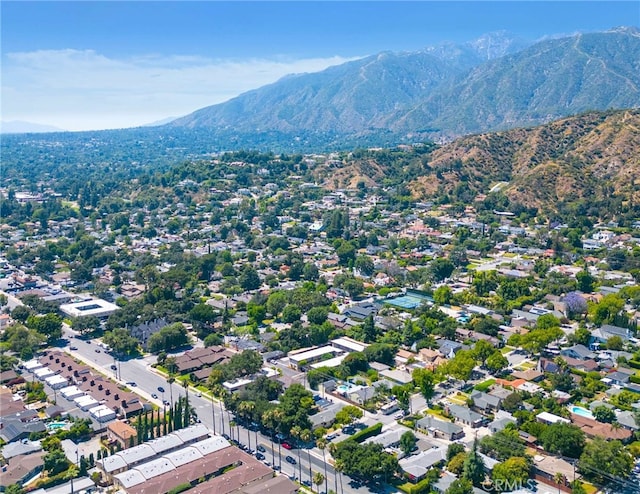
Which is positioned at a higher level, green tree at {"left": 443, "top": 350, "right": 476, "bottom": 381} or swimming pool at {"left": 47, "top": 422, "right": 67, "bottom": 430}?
green tree at {"left": 443, "top": 350, "right": 476, "bottom": 381}

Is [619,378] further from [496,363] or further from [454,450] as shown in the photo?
[454,450]

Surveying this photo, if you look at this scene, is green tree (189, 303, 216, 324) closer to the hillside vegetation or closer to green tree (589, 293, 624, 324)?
Result: green tree (589, 293, 624, 324)

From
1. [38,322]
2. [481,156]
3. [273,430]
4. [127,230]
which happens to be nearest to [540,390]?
[273,430]

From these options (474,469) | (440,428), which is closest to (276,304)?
(440,428)

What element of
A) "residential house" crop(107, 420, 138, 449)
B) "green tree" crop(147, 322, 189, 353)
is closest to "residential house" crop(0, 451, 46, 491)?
"residential house" crop(107, 420, 138, 449)

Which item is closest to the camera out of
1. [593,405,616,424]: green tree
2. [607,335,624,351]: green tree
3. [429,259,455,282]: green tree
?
[593,405,616,424]: green tree

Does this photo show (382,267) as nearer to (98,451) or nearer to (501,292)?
(501,292)

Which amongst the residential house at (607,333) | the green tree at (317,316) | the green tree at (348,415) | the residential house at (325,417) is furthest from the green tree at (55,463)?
the residential house at (607,333)
